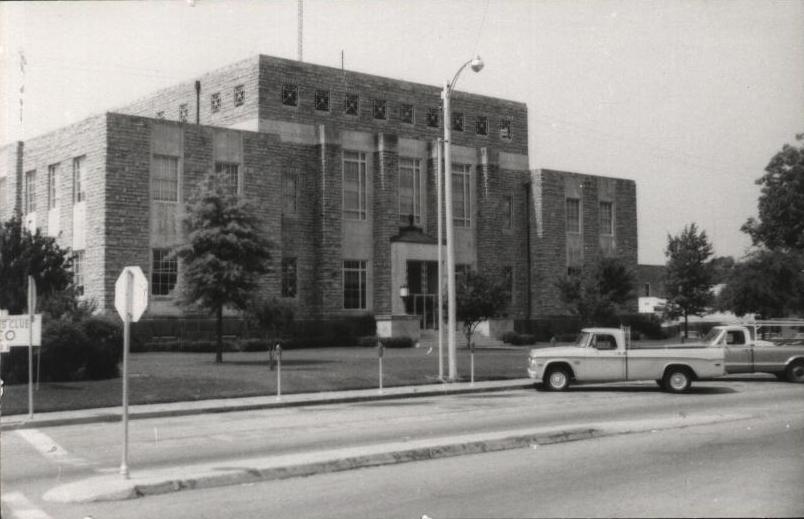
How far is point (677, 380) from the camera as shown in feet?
73.8

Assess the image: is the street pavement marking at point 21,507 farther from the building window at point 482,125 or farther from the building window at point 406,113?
the building window at point 482,125

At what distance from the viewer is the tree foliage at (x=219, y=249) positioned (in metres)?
27.6

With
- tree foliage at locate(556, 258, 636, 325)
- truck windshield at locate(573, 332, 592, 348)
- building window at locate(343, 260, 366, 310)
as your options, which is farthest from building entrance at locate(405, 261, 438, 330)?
truck windshield at locate(573, 332, 592, 348)

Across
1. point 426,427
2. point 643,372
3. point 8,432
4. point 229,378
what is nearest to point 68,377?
point 229,378

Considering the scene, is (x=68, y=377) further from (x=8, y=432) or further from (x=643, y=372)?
(x=643, y=372)

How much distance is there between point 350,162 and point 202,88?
884 centimetres

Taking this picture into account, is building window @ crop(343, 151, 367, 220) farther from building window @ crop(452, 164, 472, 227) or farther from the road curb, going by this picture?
the road curb

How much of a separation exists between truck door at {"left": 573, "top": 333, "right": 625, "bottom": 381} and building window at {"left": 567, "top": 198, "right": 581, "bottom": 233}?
107 feet

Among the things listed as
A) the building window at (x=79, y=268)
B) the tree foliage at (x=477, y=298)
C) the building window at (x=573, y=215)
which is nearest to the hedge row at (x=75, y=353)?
the building window at (x=79, y=268)

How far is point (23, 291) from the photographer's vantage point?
873 inches

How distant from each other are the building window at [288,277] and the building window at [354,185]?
3.98 metres

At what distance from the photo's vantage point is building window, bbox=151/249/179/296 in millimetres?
37781

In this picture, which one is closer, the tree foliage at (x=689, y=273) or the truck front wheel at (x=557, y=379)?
the truck front wheel at (x=557, y=379)

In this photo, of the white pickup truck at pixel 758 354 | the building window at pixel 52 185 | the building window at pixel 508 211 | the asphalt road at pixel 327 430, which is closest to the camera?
the asphalt road at pixel 327 430
